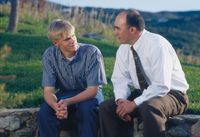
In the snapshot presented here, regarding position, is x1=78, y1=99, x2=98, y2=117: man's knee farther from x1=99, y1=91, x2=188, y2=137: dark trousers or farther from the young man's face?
the young man's face

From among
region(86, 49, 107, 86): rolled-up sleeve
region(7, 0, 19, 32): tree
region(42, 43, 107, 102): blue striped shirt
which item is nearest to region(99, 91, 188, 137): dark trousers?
region(86, 49, 107, 86): rolled-up sleeve

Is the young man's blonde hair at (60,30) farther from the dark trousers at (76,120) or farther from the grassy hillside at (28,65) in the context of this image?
the grassy hillside at (28,65)

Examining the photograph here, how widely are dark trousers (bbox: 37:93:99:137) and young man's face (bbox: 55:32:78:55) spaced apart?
53 cm

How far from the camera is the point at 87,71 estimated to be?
6996 millimetres

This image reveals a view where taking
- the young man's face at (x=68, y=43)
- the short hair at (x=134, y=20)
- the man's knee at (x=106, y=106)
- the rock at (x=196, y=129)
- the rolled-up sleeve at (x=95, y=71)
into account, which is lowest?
the rock at (x=196, y=129)

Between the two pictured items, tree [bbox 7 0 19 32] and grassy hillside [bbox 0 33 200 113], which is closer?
grassy hillside [bbox 0 33 200 113]

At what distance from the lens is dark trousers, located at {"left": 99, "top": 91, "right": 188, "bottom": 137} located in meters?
6.03

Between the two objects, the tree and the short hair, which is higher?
the short hair

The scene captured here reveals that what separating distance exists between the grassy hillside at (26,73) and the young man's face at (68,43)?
1359 mm

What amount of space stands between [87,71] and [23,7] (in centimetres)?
1372

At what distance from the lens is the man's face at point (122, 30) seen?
6.43 metres

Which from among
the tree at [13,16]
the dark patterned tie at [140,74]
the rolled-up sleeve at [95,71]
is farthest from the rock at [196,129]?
the tree at [13,16]

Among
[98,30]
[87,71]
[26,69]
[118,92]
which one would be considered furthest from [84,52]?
[98,30]

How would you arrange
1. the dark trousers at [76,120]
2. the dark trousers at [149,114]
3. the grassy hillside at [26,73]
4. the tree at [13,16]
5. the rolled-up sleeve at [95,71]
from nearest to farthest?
the dark trousers at [149,114] < the dark trousers at [76,120] < the rolled-up sleeve at [95,71] < the grassy hillside at [26,73] < the tree at [13,16]
